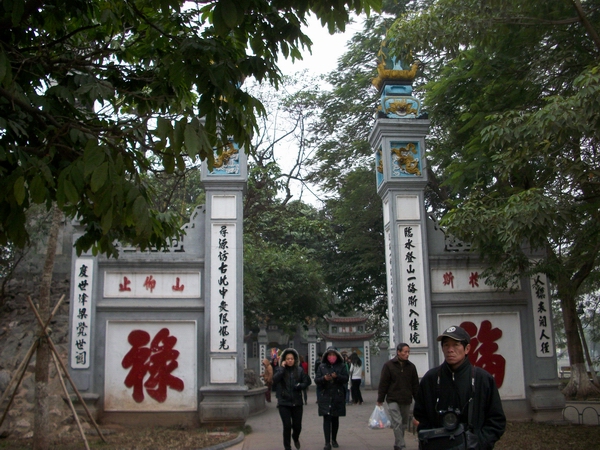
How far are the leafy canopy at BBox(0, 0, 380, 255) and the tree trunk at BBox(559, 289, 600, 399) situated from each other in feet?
35.8

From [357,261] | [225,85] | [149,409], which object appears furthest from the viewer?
[357,261]

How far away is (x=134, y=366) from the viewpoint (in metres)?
9.23

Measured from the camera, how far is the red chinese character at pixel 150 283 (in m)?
9.43

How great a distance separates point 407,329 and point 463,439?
19.6 ft

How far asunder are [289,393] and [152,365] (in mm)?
2780

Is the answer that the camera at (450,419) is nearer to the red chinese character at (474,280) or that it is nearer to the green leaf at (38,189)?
the green leaf at (38,189)

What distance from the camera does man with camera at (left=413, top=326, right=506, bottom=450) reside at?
3443 mm

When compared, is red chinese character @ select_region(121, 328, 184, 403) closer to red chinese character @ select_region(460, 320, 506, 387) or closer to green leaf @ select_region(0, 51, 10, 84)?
red chinese character @ select_region(460, 320, 506, 387)

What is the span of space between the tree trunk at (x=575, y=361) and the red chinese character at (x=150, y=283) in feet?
28.7

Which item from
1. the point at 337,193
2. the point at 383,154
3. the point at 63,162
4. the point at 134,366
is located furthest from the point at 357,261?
the point at 63,162

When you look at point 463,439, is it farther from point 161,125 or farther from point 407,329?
point 407,329

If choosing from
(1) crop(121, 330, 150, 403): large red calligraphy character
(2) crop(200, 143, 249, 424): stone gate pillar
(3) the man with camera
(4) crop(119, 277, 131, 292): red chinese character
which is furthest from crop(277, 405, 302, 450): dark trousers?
(3) the man with camera

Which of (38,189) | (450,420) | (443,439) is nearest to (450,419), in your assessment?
(450,420)

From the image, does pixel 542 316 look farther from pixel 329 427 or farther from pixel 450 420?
pixel 450 420
